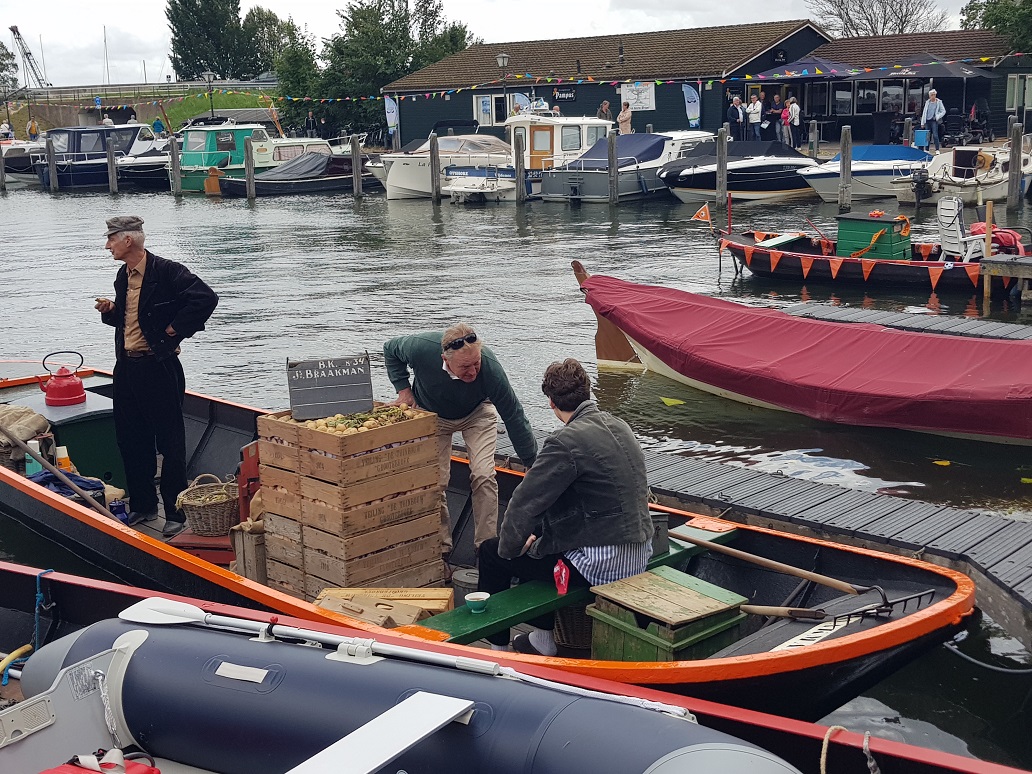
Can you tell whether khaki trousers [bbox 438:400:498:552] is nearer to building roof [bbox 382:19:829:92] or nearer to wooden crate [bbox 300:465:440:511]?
wooden crate [bbox 300:465:440:511]

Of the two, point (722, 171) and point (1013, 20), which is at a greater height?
point (1013, 20)

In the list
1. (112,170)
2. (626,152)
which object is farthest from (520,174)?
(112,170)

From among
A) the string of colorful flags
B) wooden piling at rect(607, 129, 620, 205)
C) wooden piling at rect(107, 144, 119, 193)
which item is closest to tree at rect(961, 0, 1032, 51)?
the string of colorful flags

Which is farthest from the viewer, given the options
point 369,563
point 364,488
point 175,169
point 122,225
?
point 175,169

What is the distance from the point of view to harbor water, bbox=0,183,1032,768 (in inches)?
288

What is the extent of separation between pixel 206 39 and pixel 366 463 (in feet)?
260

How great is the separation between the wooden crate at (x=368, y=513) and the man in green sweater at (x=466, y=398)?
0.34 meters

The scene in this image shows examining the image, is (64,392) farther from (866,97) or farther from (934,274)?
(866,97)

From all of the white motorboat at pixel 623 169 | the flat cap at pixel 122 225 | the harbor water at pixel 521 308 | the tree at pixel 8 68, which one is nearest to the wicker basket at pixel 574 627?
the harbor water at pixel 521 308

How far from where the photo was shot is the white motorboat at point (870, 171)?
99.0 feet

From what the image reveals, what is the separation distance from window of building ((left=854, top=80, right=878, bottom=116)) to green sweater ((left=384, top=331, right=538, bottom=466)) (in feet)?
125

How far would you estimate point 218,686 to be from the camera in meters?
4.82

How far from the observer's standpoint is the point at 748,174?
32938mm

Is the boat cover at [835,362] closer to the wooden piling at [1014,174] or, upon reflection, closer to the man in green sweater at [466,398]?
the man in green sweater at [466,398]
